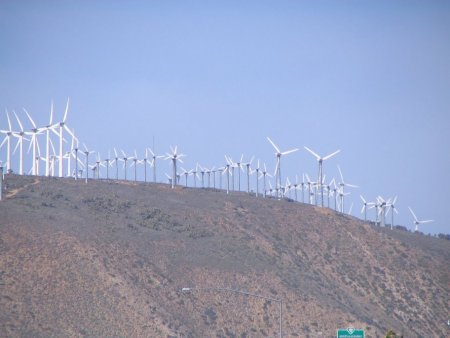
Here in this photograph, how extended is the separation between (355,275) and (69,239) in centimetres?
4642

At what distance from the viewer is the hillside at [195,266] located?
109125 millimetres

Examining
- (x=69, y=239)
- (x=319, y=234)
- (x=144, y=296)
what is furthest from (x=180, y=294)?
(x=319, y=234)

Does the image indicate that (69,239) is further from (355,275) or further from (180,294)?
(355,275)

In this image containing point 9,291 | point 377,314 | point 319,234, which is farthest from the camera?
point 319,234

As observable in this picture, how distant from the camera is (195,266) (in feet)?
425

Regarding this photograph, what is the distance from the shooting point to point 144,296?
115 metres

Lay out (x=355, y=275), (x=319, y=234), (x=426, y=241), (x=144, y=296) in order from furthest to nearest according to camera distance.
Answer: (x=426, y=241), (x=319, y=234), (x=355, y=275), (x=144, y=296)

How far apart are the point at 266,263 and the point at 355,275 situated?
1759 cm

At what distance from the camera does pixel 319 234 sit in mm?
162875

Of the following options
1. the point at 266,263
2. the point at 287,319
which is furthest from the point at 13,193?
the point at 287,319

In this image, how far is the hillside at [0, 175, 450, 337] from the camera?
10912cm

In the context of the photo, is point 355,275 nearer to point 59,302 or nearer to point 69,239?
point 69,239

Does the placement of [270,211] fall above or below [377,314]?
above

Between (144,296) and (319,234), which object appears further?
(319,234)
